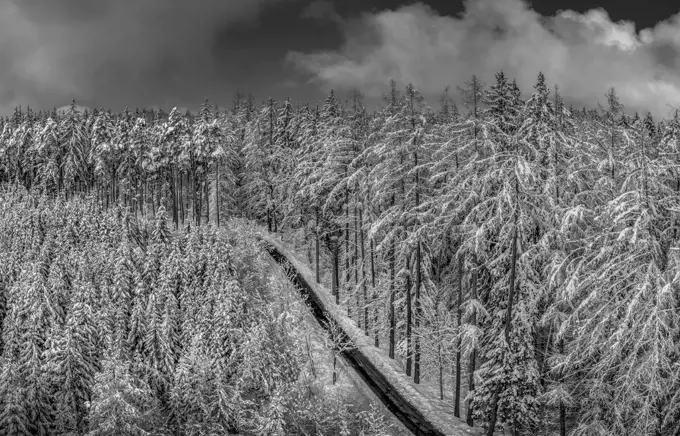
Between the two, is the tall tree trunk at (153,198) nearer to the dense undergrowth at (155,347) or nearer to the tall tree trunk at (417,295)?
the dense undergrowth at (155,347)

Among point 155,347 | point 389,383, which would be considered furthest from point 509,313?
point 155,347

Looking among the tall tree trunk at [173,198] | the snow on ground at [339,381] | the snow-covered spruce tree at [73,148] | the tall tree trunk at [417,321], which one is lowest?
the snow on ground at [339,381]

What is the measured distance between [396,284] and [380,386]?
7.44 meters

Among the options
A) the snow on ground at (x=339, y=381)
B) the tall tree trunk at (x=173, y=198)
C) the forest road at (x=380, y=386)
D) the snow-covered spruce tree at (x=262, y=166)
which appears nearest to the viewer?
the forest road at (x=380, y=386)

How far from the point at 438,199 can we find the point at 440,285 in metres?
14.6

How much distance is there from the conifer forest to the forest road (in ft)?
4.92

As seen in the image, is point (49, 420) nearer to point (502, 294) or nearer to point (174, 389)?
point (174, 389)

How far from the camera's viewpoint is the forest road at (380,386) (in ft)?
99.1

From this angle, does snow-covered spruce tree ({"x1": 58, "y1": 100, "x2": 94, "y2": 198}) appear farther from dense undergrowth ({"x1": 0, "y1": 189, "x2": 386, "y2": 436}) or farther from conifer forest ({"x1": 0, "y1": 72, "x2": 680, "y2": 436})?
dense undergrowth ({"x1": 0, "y1": 189, "x2": 386, "y2": 436})

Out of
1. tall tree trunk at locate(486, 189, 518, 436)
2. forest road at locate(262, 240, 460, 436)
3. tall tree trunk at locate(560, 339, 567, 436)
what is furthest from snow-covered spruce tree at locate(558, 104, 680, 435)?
forest road at locate(262, 240, 460, 436)

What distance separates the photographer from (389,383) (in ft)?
116

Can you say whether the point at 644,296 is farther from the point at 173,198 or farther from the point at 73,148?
the point at 73,148

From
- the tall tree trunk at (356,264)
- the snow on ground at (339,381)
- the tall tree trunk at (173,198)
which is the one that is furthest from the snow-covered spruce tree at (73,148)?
the tall tree trunk at (356,264)

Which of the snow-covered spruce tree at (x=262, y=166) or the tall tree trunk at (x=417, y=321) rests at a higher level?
the snow-covered spruce tree at (x=262, y=166)
